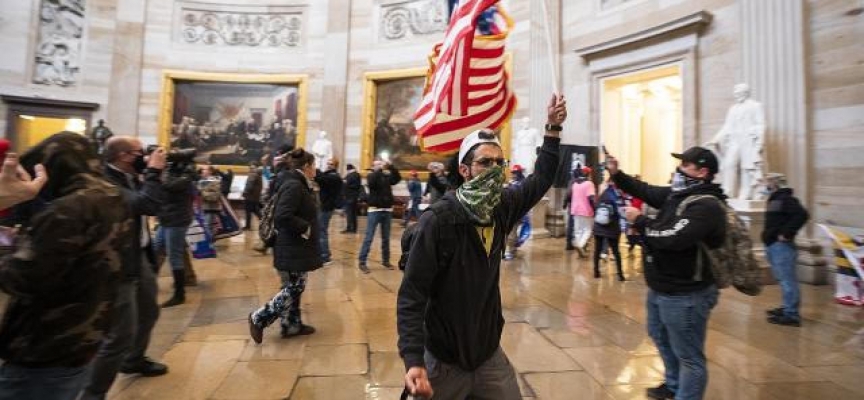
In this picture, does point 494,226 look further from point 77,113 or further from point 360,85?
point 77,113

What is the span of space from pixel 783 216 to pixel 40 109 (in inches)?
765

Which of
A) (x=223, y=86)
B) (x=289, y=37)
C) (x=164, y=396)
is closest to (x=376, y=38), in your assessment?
(x=289, y=37)

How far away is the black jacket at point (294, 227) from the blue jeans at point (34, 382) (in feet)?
7.63

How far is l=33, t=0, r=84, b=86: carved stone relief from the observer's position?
1518 centimetres

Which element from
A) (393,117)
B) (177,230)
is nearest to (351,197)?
(393,117)

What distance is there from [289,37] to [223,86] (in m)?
3.09

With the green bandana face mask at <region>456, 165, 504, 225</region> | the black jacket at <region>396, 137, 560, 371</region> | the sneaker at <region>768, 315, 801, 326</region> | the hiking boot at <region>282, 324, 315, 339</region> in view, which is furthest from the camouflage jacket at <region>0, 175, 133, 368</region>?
the sneaker at <region>768, 315, 801, 326</region>

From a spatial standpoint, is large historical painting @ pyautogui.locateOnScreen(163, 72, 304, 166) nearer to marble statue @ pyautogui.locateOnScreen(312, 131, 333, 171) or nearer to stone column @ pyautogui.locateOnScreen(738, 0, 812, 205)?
marble statue @ pyautogui.locateOnScreen(312, 131, 333, 171)

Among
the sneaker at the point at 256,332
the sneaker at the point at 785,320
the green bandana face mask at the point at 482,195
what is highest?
the green bandana face mask at the point at 482,195

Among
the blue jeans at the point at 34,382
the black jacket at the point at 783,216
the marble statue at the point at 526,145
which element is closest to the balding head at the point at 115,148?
the blue jeans at the point at 34,382

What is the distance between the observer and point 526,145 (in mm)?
12062

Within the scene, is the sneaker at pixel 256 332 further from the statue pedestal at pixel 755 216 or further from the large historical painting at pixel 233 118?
the large historical painting at pixel 233 118

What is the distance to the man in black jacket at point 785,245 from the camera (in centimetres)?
476

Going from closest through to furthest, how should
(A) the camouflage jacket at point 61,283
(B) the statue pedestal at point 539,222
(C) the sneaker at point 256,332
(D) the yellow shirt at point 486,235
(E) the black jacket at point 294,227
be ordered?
(A) the camouflage jacket at point 61,283 → (D) the yellow shirt at point 486,235 → (C) the sneaker at point 256,332 → (E) the black jacket at point 294,227 → (B) the statue pedestal at point 539,222
